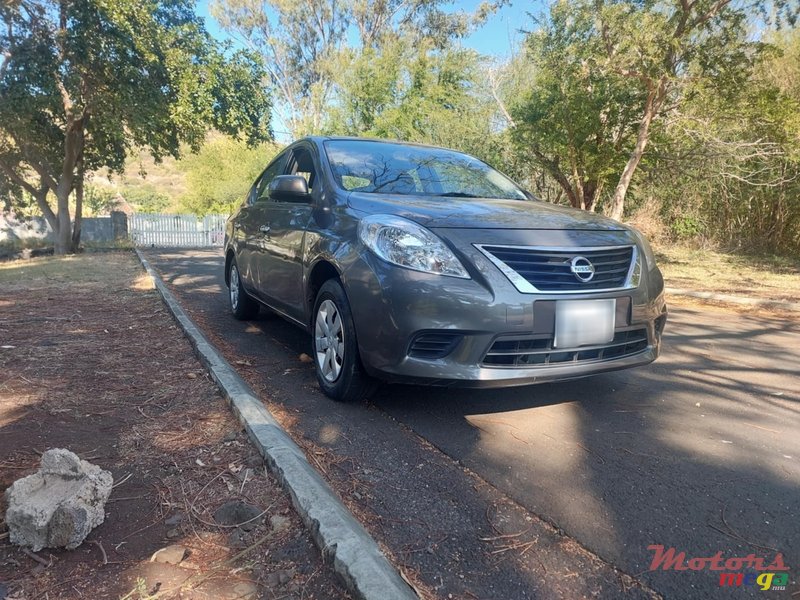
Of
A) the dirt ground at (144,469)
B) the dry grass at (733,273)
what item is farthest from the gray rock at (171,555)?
the dry grass at (733,273)

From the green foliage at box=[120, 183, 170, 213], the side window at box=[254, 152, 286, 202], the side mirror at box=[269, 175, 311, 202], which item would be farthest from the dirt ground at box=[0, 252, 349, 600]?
the green foliage at box=[120, 183, 170, 213]

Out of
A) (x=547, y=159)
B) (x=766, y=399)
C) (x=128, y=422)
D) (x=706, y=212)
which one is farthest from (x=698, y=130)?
(x=128, y=422)

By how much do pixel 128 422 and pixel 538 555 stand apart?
2264 mm

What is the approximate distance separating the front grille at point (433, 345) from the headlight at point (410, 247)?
12.6 inches

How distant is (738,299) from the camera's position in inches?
305

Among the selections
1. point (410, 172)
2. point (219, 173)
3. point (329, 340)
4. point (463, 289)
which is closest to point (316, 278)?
point (329, 340)

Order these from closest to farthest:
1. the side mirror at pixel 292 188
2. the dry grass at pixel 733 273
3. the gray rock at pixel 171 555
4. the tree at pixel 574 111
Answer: the gray rock at pixel 171 555 → the side mirror at pixel 292 188 → the dry grass at pixel 733 273 → the tree at pixel 574 111

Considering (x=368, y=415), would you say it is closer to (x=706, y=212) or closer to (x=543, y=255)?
(x=543, y=255)

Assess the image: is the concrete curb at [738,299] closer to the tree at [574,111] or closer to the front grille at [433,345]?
the tree at [574,111]

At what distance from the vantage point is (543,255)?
291cm

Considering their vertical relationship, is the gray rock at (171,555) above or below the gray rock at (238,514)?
below

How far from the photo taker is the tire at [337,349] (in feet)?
10.5

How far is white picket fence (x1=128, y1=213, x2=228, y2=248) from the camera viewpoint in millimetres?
24984

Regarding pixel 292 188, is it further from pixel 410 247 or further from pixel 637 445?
pixel 637 445
